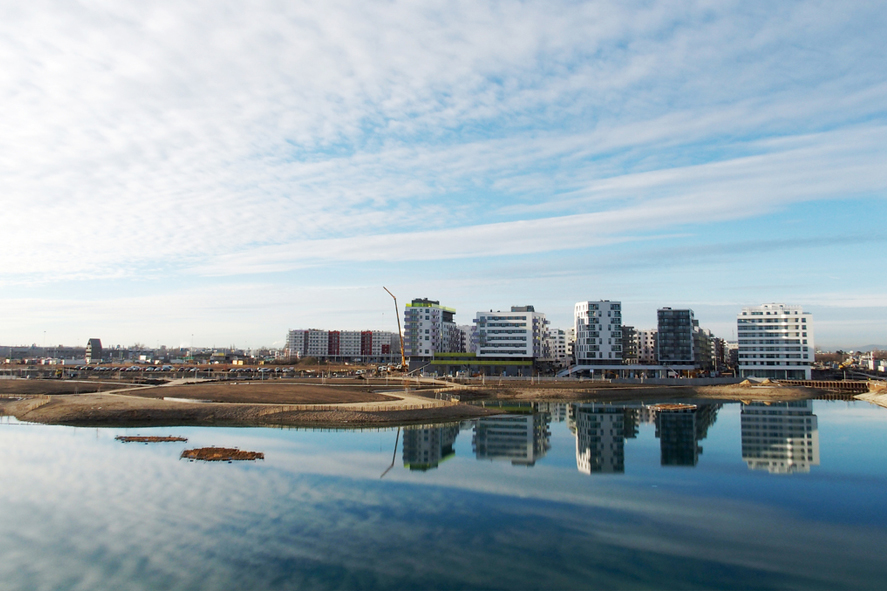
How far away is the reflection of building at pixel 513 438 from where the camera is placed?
55594 millimetres

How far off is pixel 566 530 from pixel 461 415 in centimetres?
5057

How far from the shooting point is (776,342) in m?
179

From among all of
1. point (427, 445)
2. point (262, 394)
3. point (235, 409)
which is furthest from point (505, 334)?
point (427, 445)

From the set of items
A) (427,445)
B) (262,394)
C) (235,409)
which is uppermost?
(262,394)

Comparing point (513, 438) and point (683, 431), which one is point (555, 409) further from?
point (513, 438)

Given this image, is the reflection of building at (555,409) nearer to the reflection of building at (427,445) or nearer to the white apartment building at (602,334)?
the reflection of building at (427,445)

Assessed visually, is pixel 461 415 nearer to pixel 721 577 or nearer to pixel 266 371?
pixel 721 577

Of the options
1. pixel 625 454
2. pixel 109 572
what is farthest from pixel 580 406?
pixel 109 572

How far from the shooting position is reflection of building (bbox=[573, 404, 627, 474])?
171ft

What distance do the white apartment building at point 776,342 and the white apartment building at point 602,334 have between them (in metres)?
43.5

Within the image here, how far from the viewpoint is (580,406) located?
106500mm

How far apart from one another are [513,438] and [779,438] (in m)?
34.5

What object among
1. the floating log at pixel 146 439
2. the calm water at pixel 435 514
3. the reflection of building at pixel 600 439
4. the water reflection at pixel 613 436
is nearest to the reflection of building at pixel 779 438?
the water reflection at pixel 613 436

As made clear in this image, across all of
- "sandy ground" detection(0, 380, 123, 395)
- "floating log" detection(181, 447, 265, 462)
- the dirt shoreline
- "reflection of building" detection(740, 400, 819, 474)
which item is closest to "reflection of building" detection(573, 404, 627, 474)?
"reflection of building" detection(740, 400, 819, 474)
